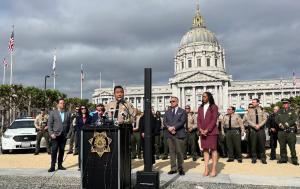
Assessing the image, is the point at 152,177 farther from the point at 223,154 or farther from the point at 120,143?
the point at 223,154

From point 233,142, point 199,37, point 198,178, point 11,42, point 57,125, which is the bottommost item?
point 198,178

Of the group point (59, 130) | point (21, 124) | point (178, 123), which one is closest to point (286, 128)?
point (178, 123)

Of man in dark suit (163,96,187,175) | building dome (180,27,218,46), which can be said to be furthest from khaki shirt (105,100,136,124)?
building dome (180,27,218,46)

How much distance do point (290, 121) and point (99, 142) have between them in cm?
784

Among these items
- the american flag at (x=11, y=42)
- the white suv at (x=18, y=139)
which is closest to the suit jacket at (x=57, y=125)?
→ the white suv at (x=18, y=139)

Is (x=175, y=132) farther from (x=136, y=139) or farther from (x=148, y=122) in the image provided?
(x=136, y=139)

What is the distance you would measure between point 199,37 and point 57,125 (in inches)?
5076

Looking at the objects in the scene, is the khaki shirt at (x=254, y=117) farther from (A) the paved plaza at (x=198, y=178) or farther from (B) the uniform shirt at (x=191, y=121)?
(B) the uniform shirt at (x=191, y=121)

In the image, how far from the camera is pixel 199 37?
136m

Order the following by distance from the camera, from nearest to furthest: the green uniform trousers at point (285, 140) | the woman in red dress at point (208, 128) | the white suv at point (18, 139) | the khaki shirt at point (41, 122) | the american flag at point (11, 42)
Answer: the woman in red dress at point (208, 128) < the green uniform trousers at point (285, 140) < the khaki shirt at point (41, 122) < the white suv at point (18, 139) < the american flag at point (11, 42)

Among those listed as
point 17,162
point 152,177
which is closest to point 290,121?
point 152,177

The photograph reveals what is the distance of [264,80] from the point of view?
129 m

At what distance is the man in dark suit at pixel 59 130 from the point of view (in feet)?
35.5

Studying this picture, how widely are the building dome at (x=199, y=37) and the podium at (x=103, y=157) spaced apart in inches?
5137
